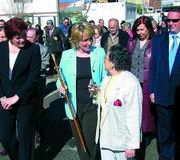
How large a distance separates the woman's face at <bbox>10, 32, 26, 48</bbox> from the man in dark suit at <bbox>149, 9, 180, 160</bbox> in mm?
1724

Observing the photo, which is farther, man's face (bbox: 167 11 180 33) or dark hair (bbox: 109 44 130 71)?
man's face (bbox: 167 11 180 33)

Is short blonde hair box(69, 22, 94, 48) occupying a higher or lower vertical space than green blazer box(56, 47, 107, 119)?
higher

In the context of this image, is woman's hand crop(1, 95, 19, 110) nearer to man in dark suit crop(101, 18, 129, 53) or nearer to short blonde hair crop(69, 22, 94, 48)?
short blonde hair crop(69, 22, 94, 48)

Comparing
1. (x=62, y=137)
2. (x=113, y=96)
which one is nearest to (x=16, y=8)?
(x=62, y=137)

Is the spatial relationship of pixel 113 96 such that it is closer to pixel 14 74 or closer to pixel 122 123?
pixel 122 123

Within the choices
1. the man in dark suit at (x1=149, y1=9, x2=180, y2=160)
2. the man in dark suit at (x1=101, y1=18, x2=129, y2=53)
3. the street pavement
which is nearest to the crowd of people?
the man in dark suit at (x1=149, y1=9, x2=180, y2=160)

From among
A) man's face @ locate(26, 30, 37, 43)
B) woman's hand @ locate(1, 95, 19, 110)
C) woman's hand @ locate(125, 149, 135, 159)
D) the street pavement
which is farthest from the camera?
man's face @ locate(26, 30, 37, 43)

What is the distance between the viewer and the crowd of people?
4297mm

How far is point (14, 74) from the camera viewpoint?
17.2 ft

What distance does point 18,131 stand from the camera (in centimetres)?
543

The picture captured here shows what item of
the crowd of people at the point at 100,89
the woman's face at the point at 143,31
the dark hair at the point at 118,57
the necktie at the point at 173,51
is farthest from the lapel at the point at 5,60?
the woman's face at the point at 143,31

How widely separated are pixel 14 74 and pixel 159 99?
6.06ft

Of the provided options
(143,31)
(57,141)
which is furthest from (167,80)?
(57,141)

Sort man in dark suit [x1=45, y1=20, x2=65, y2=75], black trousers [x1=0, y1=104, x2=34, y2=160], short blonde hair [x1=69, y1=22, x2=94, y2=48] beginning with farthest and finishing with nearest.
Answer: man in dark suit [x1=45, y1=20, x2=65, y2=75] → black trousers [x1=0, y1=104, x2=34, y2=160] → short blonde hair [x1=69, y1=22, x2=94, y2=48]
